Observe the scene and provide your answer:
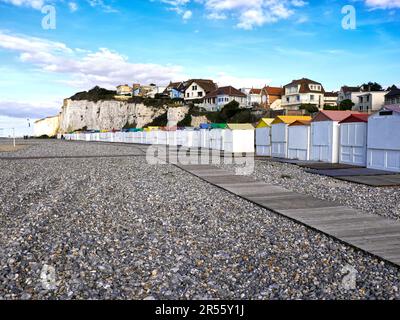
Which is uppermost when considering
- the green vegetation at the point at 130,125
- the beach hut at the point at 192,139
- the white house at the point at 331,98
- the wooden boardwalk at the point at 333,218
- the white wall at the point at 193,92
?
the white wall at the point at 193,92

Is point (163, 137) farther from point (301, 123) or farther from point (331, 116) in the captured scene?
point (331, 116)

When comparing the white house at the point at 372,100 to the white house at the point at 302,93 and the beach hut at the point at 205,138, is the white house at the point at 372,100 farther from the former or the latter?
the beach hut at the point at 205,138

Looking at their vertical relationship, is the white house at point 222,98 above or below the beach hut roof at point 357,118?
above

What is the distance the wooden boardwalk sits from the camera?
696 cm

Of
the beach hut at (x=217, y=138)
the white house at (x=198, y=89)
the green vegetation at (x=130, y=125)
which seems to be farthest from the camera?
the white house at (x=198, y=89)

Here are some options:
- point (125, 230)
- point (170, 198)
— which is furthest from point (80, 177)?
point (125, 230)

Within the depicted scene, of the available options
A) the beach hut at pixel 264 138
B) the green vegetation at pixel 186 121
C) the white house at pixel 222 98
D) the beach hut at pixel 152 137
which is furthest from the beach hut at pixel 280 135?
the white house at pixel 222 98

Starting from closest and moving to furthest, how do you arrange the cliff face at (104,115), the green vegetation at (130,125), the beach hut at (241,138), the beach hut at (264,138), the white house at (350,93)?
the beach hut at (264,138), the beach hut at (241,138), the white house at (350,93), the cliff face at (104,115), the green vegetation at (130,125)

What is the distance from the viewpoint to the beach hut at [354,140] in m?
19.4

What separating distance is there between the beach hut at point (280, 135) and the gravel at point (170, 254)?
1508 centimetres

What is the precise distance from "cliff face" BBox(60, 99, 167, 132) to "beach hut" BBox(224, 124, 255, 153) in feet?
213

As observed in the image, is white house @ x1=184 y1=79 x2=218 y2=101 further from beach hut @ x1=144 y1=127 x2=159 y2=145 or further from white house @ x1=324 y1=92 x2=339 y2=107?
beach hut @ x1=144 y1=127 x2=159 y2=145

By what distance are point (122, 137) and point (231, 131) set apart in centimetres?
4115
